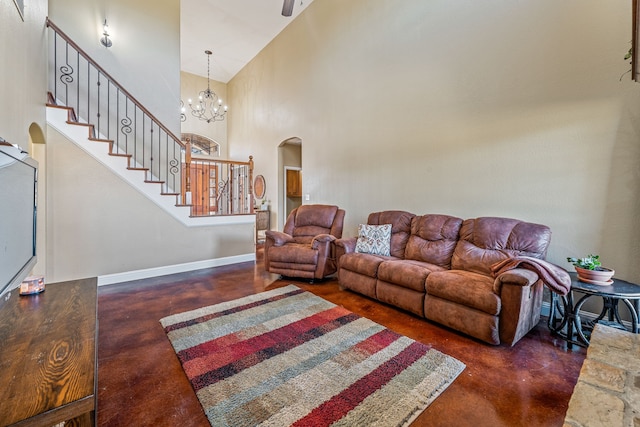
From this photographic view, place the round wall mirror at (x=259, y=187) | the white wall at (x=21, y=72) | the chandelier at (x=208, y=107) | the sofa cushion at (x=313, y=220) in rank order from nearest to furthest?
the white wall at (x=21, y=72) < the sofa cushion at (x=313, y=220) < the round wall mirror at (x=259, y=187) < the chandelier at (x=208, y=107)

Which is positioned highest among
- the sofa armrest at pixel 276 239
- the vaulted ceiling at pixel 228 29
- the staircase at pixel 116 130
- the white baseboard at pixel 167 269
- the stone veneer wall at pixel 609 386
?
the vaulted ceiling at pixel 228 29

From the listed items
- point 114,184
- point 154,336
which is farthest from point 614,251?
point 114,184

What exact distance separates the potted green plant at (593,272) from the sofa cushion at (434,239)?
107 cm

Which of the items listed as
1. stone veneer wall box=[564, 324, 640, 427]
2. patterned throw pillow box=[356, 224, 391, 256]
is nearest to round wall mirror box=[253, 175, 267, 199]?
patterned throw pillow box=[356, 224, 391, 256]

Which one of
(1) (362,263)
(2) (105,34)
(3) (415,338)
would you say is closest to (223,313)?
(1) (362,263)

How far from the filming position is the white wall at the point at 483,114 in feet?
7.84

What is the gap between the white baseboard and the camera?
3701 mm

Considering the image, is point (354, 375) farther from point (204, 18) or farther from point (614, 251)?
point (204, 18)

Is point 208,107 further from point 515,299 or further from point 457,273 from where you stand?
point 515,299

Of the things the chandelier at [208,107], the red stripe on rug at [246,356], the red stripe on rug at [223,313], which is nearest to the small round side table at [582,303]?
the red stripe on rug at [246,356]

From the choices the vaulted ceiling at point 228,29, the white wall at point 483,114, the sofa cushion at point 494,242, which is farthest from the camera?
the vaulted ceiling at point 228,29

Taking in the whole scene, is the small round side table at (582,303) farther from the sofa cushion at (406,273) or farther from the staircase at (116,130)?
the staircase at (116,130)

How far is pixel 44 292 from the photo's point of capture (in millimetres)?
1785

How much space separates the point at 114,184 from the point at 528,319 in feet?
16.1
